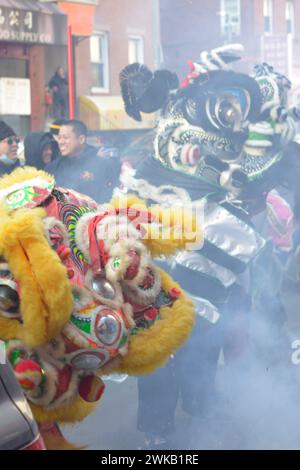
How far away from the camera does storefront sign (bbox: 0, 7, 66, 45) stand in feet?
43.0

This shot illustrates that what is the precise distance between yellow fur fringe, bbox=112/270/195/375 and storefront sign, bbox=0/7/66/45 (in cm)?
1068

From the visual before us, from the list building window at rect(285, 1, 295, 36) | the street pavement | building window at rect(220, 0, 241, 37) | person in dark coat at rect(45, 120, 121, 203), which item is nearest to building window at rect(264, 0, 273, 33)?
building window at rect(285, 1, 295, 36)

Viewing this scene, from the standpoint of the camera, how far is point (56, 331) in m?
2.74

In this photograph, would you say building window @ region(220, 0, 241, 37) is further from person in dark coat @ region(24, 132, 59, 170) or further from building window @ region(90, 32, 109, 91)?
building window @ region(90, 32, 109, 91)

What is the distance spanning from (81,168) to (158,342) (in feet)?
8.61

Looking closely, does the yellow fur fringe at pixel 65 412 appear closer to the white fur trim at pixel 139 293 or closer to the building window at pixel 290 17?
the white fur trim at pixel 139 293

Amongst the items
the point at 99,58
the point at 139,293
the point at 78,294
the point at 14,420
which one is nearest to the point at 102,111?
the point at 99,58

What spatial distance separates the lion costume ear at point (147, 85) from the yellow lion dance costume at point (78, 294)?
183 cm

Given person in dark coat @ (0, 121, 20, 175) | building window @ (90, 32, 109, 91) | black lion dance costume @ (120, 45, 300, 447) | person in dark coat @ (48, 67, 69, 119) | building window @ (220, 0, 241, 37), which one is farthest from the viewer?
building window @ (90, 32, 109, 91)

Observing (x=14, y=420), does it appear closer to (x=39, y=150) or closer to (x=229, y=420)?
(x=229, y=420)

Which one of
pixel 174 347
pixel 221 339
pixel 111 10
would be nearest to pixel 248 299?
pixel 221 339

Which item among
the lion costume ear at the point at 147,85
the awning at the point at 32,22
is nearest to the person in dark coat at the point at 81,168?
the lion costume ear at the point at 147,85

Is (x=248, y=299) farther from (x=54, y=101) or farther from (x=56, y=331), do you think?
(x=54, y=101)
